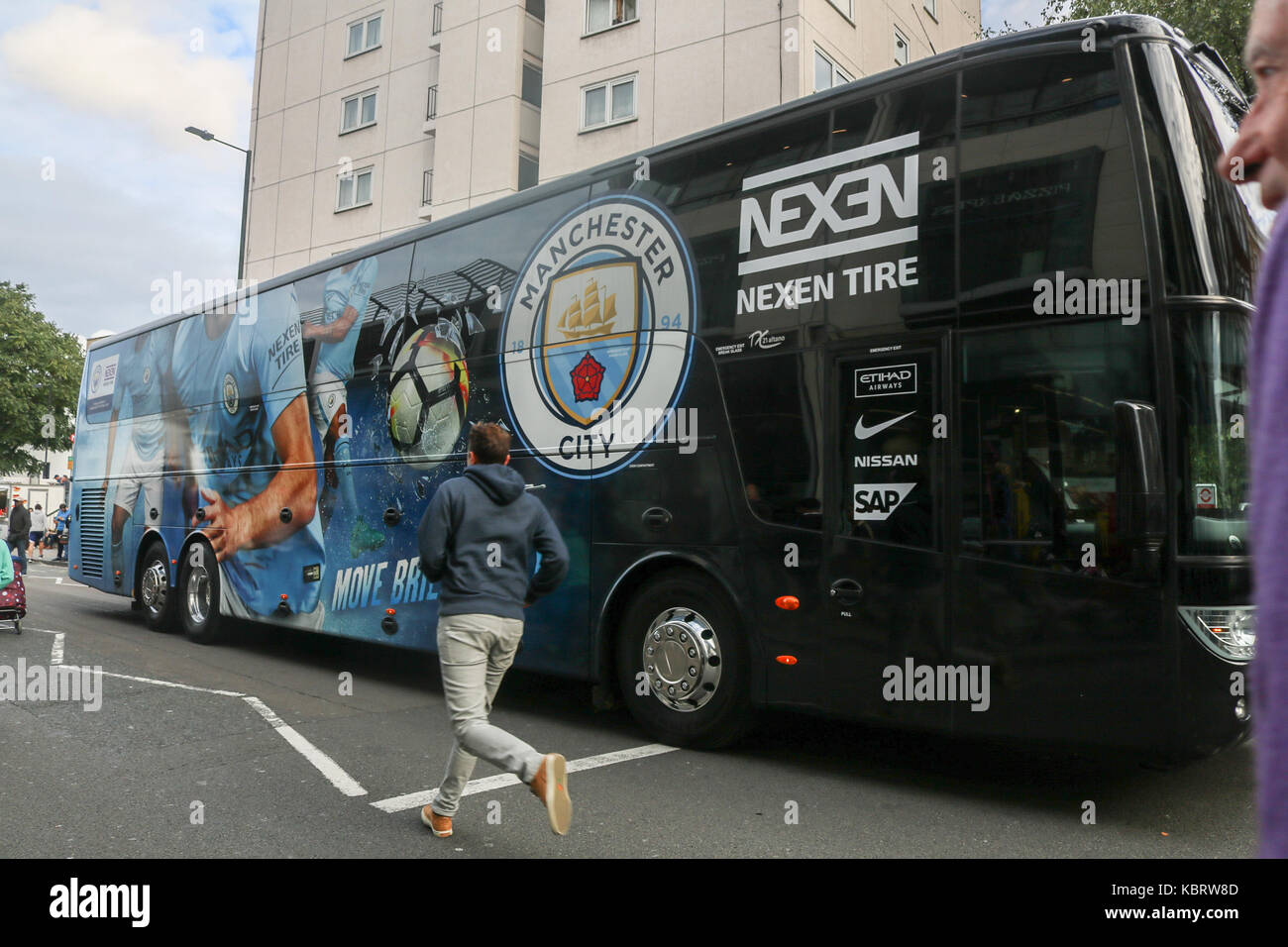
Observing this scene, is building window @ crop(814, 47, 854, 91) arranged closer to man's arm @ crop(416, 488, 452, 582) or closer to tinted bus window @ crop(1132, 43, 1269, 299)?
tinted bus window @ crop(1132, 43, 1269, 299)

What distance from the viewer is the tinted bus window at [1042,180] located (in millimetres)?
4879

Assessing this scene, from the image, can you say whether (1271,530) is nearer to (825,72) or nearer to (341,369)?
(341,369)

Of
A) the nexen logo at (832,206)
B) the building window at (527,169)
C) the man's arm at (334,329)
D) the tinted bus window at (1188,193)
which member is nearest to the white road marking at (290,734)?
the man's arm at (334,329)

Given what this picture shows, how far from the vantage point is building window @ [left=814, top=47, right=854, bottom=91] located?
18344 mm

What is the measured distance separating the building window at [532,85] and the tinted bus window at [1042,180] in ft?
64.4

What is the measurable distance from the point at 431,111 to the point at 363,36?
3.73m

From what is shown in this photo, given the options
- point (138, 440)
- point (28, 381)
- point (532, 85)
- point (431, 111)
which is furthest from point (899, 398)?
point (28, 381)

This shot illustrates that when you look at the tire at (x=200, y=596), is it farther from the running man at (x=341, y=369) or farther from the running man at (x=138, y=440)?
the running man at (x=341, y=369)

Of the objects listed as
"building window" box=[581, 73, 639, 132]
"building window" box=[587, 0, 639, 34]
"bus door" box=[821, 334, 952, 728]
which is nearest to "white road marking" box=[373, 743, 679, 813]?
"bus door" box=[821, 334, 952, 728]

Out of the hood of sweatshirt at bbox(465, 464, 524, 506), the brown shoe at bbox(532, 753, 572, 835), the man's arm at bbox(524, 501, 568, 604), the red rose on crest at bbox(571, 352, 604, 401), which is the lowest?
the brown shoe at bbox(532, 753, 572, 835)

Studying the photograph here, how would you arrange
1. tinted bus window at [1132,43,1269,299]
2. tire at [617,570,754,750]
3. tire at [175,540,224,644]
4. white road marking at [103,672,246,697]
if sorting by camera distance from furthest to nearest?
tire at [175,540,224,644] → white road marking at [103,672,246,697] → tire at [617,570,754,750] → tinted bus window at [1132,43,1269,299]

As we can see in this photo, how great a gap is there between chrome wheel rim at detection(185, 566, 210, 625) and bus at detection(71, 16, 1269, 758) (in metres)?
4.19

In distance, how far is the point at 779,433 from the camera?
19.7ft
